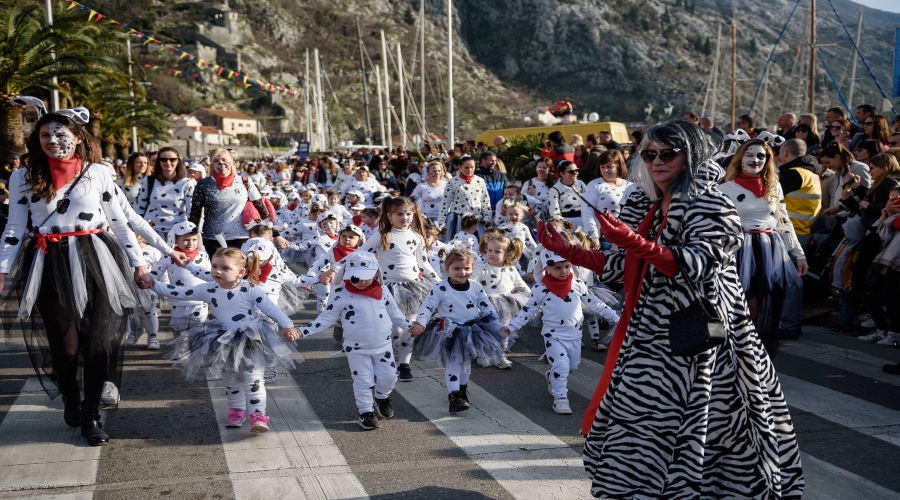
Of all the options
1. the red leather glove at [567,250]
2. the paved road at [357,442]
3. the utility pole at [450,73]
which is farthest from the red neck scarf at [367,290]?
the utility pole at [450,73]

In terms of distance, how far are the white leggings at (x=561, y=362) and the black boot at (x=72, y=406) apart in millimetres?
3446

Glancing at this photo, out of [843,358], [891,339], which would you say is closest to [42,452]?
[843,358]

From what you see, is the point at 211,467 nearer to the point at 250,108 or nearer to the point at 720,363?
the point at 720,363

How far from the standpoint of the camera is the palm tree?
23094 mm

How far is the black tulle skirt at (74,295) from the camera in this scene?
18.2 feet

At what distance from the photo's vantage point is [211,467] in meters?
5.12

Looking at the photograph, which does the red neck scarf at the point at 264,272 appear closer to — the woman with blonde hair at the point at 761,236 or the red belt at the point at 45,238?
the red belt at the point at 45,238

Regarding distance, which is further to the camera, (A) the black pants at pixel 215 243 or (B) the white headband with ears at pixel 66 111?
(A) the black pants at pixel 215 243

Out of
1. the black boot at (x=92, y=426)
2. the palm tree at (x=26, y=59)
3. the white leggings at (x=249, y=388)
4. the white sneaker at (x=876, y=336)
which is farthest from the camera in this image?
the palm tree at (x=26, y=59)

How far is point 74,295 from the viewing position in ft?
18.3

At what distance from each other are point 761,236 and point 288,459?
4345 mm

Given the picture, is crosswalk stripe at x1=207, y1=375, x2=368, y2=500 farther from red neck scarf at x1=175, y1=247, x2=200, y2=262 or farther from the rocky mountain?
the rocky mountain

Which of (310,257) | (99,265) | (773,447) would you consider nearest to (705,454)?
(773,447)

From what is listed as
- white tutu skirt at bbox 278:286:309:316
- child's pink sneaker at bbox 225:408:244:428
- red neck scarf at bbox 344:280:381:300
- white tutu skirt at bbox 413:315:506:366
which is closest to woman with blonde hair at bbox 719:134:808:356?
white tutu skirt at bbox 413:315:506:366
